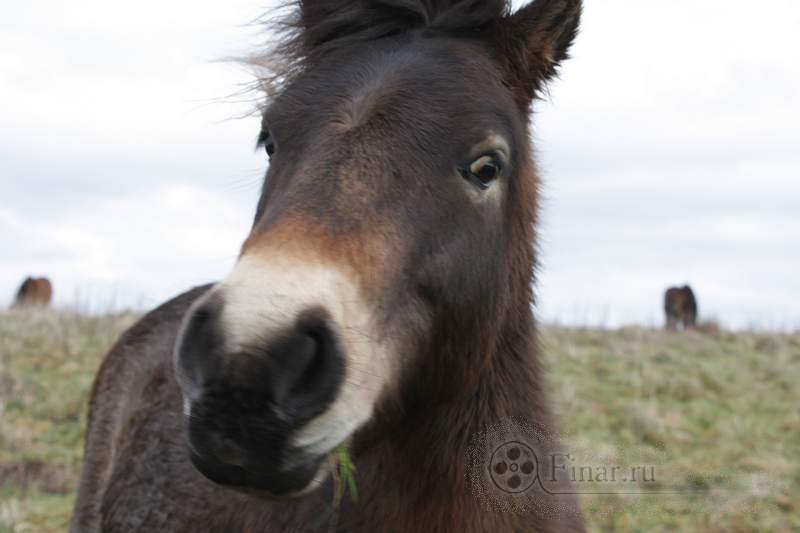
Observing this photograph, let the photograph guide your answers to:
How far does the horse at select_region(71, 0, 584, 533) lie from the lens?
1758 mm

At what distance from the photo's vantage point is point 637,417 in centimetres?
862

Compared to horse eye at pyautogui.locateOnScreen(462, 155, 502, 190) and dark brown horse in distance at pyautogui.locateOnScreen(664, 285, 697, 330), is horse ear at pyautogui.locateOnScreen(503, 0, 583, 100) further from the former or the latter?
dark brown horse in distance at pyautogui.locateOnScreen(664, 285, 697, 330)

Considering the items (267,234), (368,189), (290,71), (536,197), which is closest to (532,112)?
(536,197)

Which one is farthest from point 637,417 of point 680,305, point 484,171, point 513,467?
point 680,305

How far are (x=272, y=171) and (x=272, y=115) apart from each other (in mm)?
194

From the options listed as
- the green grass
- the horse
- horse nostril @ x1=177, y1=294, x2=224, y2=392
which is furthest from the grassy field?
horse nostril @ x1=177, y1=294, x2=224, y2=392

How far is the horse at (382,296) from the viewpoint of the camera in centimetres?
176

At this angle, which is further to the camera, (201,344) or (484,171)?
(484,171)

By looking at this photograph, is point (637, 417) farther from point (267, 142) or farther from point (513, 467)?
point (267, 142)

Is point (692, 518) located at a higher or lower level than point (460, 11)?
lower

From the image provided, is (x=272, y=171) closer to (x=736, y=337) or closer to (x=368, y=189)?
(x=368, y=189)

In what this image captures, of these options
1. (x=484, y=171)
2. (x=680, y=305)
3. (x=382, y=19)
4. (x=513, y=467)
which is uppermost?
(x=680, y=305)

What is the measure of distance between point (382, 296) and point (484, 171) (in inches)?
23.7

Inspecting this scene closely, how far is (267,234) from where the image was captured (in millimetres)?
1963
